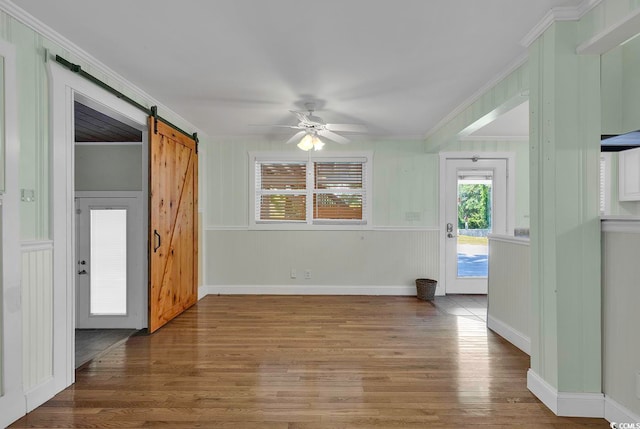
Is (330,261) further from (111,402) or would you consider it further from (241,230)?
(111,402)

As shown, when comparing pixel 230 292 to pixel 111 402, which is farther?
pixel 230 292

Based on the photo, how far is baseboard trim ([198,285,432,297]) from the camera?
5047mm

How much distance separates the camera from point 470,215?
5.12 metres

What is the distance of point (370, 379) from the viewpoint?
2447mm

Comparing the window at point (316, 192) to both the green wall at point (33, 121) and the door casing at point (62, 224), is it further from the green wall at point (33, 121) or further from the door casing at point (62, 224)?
the green wall at point (33, 121)

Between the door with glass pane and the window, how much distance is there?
1890 mm

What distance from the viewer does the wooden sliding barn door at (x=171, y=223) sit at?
3.48 meters

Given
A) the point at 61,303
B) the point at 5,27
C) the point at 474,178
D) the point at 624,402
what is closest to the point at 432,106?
the point at 474,178

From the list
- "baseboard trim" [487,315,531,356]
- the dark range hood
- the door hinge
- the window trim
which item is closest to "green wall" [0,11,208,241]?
the door hinge

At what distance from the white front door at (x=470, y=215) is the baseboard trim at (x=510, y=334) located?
1543 mm

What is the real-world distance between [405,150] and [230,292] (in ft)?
11.7

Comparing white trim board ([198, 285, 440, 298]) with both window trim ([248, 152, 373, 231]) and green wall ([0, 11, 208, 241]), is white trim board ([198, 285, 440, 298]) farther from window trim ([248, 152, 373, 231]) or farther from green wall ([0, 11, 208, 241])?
green wall ([0, 11, 208, 241])

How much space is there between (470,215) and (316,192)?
2.48m

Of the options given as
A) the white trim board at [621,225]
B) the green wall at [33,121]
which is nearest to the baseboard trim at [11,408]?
the green wall at [33,121]
